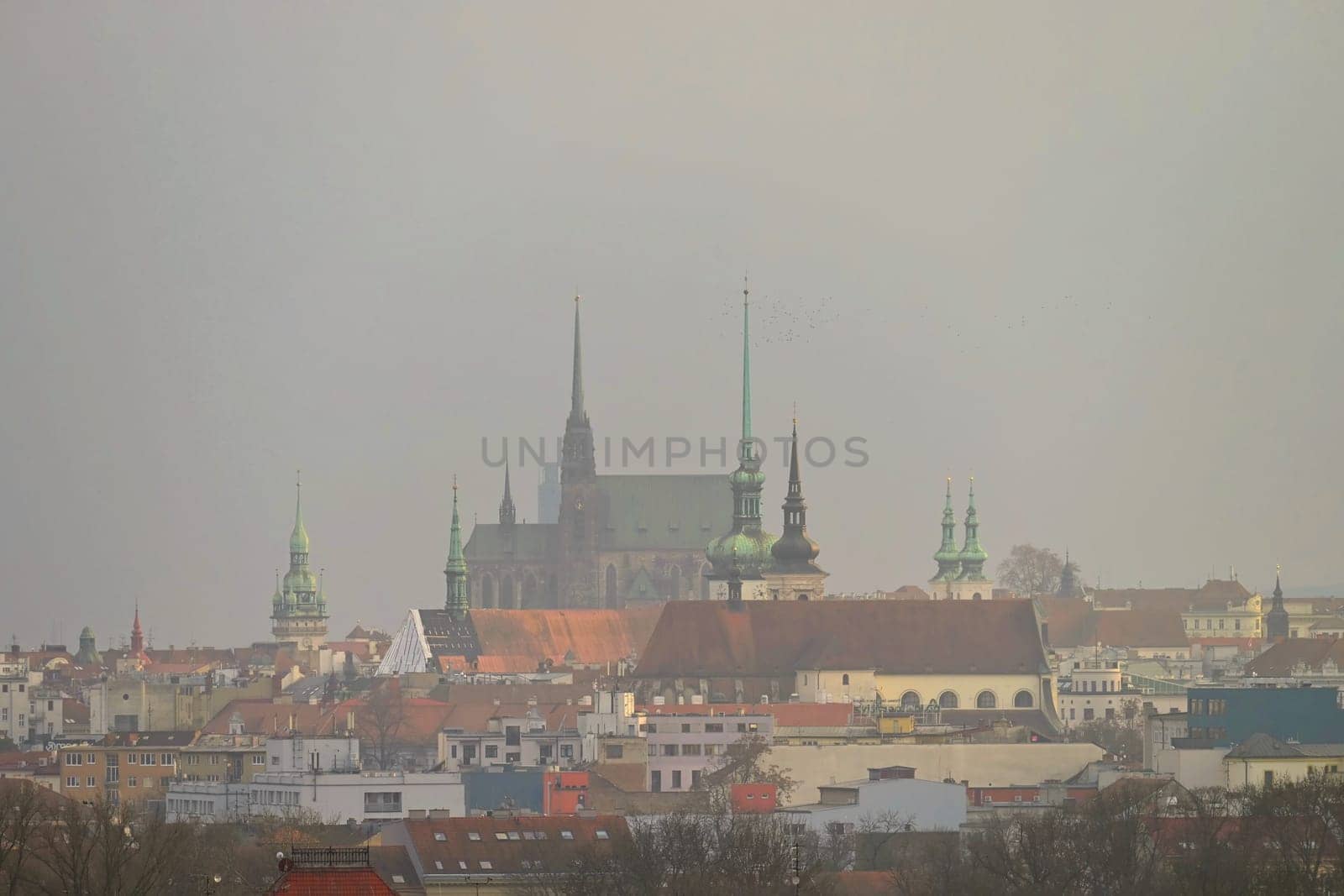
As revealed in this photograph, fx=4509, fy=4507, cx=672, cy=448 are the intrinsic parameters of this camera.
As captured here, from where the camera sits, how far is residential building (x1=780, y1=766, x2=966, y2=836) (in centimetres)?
10931

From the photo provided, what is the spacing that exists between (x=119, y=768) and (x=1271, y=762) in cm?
4207

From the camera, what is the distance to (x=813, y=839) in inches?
3967

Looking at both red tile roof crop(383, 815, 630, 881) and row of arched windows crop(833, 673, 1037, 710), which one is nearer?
red tile roof crop(383, 815, 630, 881)

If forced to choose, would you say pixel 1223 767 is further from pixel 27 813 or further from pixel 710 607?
pixel 710 607

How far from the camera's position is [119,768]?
14388cm

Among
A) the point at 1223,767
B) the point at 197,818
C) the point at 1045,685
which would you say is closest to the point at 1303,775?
the point at 1223,767

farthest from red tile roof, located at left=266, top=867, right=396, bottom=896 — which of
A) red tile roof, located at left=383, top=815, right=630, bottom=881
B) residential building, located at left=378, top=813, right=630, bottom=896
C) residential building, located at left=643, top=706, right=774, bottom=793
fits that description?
residential building, located at left=643, top=706, right=774, bottom=793

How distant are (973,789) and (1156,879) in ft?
126

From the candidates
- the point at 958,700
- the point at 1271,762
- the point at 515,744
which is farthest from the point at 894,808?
the point at 958,700

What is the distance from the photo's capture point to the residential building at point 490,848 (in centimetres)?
8975

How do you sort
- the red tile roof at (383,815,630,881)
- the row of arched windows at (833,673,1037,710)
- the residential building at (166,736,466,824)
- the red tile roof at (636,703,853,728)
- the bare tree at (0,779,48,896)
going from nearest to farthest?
the bare tree at (0,779,48,896), the red tile roof at (383,815,630,881), the residential building at (166,736,466,824), the red tile roof at (636,703,853,728), the row of arched windows at (833,673,1037,710)

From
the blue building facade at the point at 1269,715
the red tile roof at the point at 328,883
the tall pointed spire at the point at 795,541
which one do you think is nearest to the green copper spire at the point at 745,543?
the tall pointed spire at the point at 795,541

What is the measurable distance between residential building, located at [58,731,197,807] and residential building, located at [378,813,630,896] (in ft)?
138

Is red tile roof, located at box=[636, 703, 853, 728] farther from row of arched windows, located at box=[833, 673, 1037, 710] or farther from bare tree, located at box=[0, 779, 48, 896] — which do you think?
bare tree, located at box=[0, 779, 48, 896]
